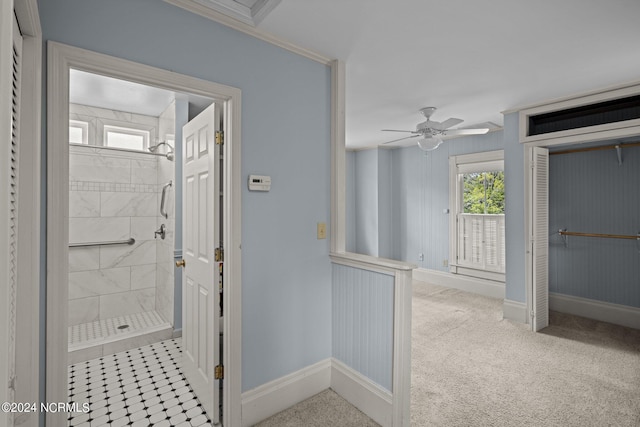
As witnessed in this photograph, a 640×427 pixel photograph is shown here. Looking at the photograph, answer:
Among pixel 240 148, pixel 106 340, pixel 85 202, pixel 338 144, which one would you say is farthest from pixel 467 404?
pixel 85 202

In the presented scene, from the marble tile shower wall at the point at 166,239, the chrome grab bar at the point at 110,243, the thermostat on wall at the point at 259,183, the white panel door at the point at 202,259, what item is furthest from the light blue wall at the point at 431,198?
the chrome grab bar at the point at 110,243

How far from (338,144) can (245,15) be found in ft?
3.39

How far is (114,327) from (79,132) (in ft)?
7.30

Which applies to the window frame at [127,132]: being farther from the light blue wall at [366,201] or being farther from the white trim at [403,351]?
the light blue wall at [366,201]

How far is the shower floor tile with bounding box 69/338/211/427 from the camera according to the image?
204 cm

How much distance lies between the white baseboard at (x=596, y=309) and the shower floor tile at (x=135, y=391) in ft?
14.3

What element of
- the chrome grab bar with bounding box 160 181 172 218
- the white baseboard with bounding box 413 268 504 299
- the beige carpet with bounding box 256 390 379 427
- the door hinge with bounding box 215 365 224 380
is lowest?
the beige carpet with bounding box 256 390 379 427

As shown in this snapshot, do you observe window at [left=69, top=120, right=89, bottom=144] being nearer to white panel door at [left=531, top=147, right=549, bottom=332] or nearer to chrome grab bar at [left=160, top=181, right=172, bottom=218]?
chrome grab bar at [left=160, top=181, right=172, bottom=218]

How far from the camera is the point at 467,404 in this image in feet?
7.08

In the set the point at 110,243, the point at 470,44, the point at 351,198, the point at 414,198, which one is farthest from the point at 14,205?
the point at 351,198

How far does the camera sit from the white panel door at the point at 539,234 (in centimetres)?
340

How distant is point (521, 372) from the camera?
2586mm

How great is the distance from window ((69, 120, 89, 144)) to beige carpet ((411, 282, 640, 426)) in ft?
13.7

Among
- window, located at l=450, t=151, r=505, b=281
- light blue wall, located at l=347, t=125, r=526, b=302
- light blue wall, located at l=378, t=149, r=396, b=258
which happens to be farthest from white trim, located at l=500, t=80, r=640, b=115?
light blue wall, located at l=378, t=149, r=396, b=258
